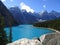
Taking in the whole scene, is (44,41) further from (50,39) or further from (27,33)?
A: (27,33)

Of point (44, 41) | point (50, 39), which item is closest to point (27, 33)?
point (50, 39)

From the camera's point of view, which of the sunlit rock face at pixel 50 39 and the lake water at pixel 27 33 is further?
the lake water at pixel 27 33

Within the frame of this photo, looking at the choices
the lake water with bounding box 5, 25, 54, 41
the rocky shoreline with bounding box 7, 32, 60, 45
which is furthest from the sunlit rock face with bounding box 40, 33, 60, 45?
the lake water with bounding box 5, 25, 54, 41

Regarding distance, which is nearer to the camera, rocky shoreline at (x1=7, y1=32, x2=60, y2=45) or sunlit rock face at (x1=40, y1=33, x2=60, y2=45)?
rocky shoreline at (x1=7, y1=32, x2=60, y2=45)

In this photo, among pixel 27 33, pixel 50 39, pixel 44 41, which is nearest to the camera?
pixel 44 41

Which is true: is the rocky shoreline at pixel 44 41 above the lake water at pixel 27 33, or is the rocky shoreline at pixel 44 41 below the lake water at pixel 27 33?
above

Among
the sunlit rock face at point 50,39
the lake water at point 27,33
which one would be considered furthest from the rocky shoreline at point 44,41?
the lake water at point 27,33

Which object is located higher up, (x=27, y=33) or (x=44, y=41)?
(x=44, y=41)

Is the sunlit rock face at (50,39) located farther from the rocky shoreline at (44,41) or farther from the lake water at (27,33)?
the lake water at (27,33)

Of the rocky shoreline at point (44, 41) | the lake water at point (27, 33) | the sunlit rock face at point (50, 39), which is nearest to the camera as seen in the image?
the rocky shoreline at point (44, 41)

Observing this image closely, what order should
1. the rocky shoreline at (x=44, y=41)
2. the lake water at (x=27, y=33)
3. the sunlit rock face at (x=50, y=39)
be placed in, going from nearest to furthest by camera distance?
the rocky shoreline at (x=44, y=41)
the sunlit rock face at (x=50, y=39)
the lake water at (x=27, y=33)

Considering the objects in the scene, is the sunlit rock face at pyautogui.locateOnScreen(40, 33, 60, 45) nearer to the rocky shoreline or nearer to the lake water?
the rocky shoreline
